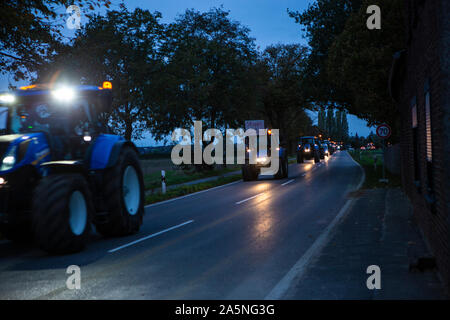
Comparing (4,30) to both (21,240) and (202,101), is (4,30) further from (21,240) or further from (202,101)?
(202,101)

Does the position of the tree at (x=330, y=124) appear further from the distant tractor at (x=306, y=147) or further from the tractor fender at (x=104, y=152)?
the tractor fender at (x=104, y=152)

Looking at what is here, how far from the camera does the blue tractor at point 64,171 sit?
25.3ft

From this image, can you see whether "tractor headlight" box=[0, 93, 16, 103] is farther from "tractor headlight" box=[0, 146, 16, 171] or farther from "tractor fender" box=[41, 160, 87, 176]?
"tractor fender" box=[41, 160, 87, 176]

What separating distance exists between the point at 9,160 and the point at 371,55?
720 inches

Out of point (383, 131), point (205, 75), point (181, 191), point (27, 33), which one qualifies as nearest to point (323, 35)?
point (205, 75)

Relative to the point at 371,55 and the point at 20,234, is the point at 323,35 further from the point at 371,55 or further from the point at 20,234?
the point at 20,234

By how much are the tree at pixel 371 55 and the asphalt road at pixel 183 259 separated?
444 inches

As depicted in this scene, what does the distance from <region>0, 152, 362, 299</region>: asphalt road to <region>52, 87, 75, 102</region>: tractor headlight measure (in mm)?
2671

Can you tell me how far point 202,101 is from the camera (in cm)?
3459

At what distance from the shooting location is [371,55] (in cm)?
2256

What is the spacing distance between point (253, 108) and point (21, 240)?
3027 cm

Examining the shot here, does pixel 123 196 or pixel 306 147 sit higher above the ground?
pixel 306 147
